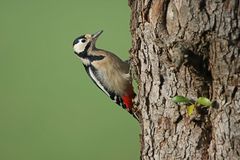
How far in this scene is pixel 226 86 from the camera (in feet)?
10.6

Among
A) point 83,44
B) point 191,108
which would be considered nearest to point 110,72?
point 83,44

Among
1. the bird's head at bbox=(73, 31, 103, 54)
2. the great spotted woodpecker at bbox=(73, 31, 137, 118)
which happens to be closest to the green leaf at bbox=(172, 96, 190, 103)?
the great spotted woodpecker at bbox=(73, 31, 137, 118)

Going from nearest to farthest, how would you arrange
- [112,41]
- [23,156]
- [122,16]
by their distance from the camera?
[23,156] → [112,41] → [122,16]

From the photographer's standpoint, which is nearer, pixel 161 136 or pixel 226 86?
pixel 226 86

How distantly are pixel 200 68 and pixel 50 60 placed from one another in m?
7.53

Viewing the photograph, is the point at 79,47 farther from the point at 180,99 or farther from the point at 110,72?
the point at 180,99

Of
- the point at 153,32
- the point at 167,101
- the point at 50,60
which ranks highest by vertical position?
the point at 153,32

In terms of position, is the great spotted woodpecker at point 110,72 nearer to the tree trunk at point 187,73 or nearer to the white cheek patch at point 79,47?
the white cheek patch at point 79,47

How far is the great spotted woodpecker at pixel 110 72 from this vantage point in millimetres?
5062

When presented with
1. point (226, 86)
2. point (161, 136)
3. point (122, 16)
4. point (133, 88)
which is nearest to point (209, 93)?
point (226, 86)

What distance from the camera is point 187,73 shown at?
11.0 feet

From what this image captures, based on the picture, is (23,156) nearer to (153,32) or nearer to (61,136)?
(61,136)

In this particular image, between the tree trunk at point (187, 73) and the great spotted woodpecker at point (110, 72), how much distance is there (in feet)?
4.39

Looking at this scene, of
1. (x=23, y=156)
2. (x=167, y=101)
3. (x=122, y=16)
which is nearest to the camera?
(x=167, y=101)
